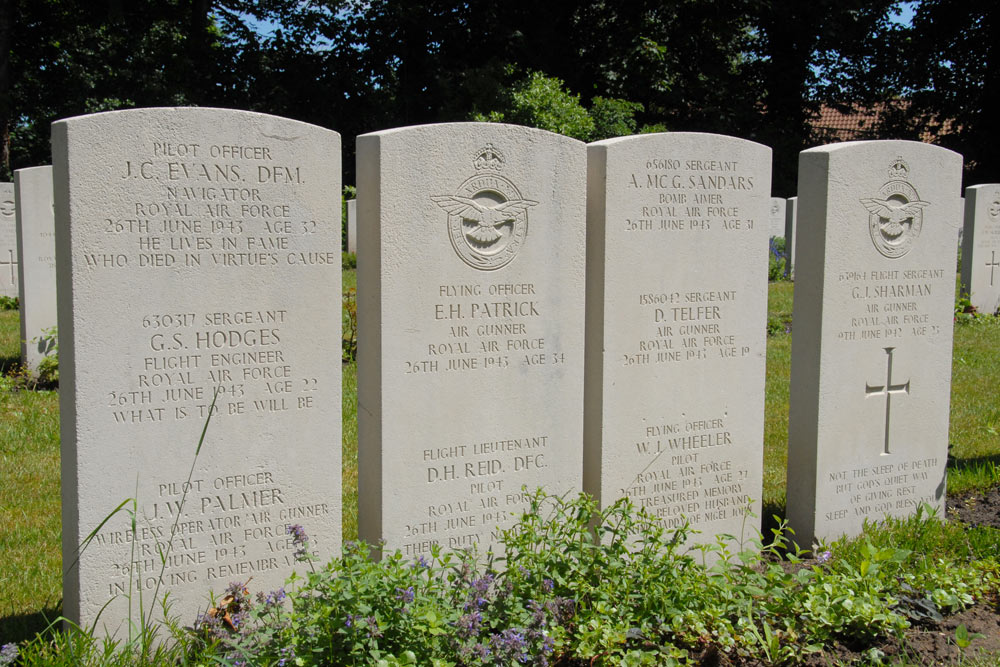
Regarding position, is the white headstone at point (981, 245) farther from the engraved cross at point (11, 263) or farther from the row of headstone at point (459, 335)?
the engraved cross at point (11, 263)

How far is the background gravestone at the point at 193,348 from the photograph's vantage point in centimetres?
330

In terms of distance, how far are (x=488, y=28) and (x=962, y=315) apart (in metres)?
11.4

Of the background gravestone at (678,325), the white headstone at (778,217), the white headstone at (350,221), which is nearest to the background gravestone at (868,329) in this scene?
the background gravestone at (678,325)

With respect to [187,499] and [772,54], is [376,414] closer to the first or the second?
[187,499]

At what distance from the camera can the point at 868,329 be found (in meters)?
4.84

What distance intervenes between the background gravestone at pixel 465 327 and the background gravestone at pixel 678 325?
0.14 m

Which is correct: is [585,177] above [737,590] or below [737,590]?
above

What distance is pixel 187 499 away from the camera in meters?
3.55

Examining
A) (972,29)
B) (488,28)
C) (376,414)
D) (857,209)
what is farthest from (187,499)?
(972,29)

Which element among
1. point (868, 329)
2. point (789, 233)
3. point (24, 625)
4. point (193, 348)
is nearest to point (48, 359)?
point (24, 625)

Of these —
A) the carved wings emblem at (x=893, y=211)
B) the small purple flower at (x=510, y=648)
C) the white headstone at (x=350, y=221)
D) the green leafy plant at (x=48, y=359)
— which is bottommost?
the small purple flower at (x=510, y=648)

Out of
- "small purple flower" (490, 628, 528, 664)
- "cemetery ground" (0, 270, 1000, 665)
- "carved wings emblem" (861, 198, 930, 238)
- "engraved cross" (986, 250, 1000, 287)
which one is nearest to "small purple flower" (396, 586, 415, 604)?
"cemetery ground" (0, 270, 1000, 665)

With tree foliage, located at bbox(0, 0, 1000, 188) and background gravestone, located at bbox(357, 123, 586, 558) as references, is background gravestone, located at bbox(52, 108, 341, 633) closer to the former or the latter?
background gravestone, located at bbox(357, 123, 586, 558)

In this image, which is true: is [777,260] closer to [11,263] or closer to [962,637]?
[11,263]
